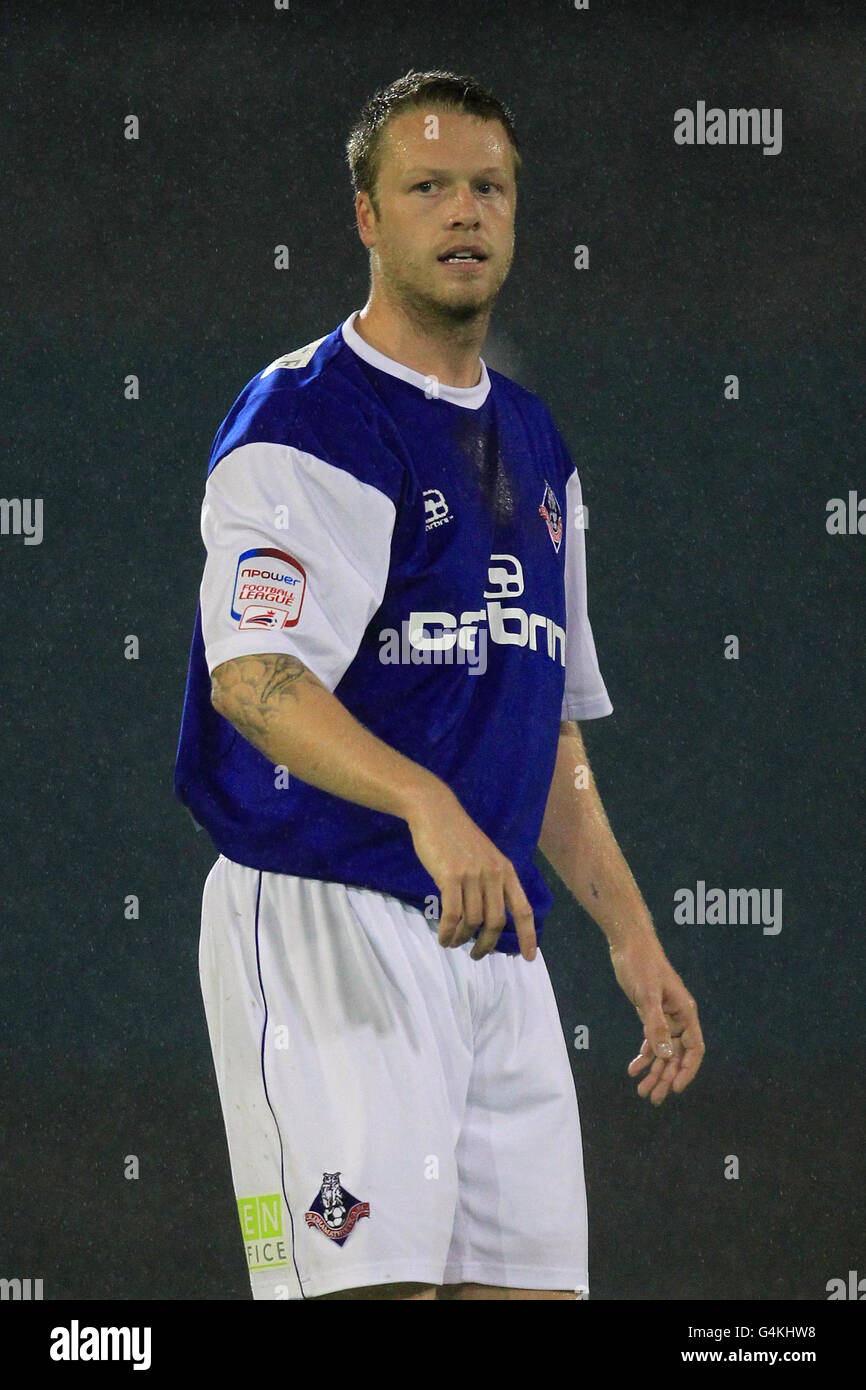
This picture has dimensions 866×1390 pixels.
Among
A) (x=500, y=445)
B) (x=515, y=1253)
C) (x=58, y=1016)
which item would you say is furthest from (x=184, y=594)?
(x=515, y=1253)

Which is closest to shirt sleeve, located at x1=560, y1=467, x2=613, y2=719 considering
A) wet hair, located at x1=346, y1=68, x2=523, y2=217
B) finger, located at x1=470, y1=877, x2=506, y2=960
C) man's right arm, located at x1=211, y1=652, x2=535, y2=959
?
wet hair, located at x1=346, y1=68, x2=523, y2=217

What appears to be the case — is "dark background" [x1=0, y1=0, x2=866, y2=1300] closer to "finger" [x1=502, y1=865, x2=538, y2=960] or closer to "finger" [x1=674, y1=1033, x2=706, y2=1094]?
"finger" [x1=674, y1=1033, x2=706, y2=1094]

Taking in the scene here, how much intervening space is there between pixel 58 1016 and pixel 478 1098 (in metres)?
1.91

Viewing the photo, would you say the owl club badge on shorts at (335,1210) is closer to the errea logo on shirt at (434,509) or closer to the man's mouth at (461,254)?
the errea logo on shirt at (434,509)

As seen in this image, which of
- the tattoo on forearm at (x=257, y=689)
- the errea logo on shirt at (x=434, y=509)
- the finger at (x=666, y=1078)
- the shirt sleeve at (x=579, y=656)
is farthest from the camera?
the shirt sleeve at (x=579, y=656)

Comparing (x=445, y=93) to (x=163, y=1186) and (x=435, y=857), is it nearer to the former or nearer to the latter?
(x=435, y=857)

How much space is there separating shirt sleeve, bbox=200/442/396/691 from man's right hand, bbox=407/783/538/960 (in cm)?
24

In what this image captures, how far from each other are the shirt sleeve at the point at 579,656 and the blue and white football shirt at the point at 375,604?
0.52 feet

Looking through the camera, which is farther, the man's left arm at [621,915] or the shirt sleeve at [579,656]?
the shirt sleeve at [579,656]

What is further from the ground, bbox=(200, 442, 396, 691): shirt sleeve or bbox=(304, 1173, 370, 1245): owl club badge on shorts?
bbox=(200, 442, 396, 691): shirt sleeve

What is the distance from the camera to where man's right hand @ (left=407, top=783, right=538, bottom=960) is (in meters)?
1.47

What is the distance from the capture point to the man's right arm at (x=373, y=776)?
1476 millimetres

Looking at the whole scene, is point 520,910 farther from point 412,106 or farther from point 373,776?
point 412,106

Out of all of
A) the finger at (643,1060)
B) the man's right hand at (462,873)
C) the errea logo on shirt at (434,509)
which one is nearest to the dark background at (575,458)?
the finger at (643,1060)
